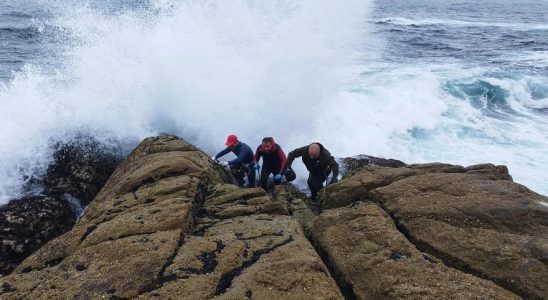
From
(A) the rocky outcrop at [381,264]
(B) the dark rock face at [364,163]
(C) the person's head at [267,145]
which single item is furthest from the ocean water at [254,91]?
(A) the rocky outcrop at [381,264]

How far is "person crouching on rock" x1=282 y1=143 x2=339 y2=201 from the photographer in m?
8.96

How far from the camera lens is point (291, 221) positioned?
572 cm

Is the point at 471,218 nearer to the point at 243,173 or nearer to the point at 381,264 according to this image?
the point at 381,264

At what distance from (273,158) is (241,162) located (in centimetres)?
78

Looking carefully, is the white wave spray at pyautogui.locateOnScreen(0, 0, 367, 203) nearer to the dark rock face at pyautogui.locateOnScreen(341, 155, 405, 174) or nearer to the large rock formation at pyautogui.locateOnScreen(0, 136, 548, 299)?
the dark rock face at pyautogui.locateOnScreen(341, 155, 405, 174)

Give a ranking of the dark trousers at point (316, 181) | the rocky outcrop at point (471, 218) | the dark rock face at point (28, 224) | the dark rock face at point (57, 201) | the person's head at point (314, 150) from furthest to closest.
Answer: the dark trousers at point (316, 181), the person's head at point (314, 150), the dark rock face at point (57, 201), the dark rock face at point (28, 224), the rocky outcrop at point (471, 218)

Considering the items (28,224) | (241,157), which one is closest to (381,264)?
(241,157)

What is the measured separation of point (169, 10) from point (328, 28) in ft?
24.2

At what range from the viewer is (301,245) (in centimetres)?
490

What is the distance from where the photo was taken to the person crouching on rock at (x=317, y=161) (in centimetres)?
896

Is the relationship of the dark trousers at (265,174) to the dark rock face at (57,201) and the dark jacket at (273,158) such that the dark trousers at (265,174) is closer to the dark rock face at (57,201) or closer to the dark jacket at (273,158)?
the dark jacket at (273,158)

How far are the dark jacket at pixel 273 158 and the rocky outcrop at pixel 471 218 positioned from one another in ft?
8.25

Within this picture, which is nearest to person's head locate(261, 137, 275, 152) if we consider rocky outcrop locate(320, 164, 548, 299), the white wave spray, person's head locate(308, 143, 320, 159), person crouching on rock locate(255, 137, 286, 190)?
person crouching on rock locate(255, 137, 286, 190)

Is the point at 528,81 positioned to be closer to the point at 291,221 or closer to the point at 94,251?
the point at 291,221
